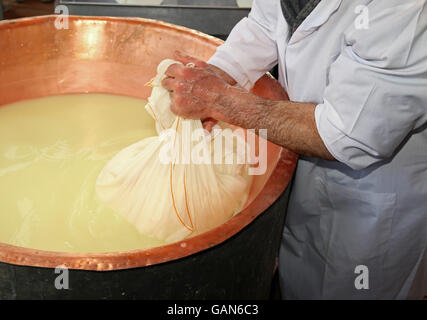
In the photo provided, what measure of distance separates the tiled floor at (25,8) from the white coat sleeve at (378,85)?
288cm

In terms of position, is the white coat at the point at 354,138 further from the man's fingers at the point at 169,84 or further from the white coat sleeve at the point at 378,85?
the man's fingers at the point at 169,84

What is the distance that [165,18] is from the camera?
1890 millimetres

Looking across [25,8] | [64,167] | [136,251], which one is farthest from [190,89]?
[25,8]

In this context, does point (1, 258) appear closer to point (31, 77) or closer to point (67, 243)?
point (67, 243)

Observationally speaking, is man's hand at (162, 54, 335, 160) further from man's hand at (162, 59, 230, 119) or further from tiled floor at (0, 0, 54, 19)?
tiled floor at (0, 0, 54, 19)

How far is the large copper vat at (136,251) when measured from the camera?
842 mm

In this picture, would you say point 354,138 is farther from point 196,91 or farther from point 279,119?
point 196,91

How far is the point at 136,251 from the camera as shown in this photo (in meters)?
0.85

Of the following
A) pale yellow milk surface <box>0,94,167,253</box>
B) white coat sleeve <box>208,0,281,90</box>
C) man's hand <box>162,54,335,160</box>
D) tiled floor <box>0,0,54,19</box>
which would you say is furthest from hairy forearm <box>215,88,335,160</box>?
tiled floor <box>0,0,54,19</box>

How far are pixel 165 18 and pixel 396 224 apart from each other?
1123 mm

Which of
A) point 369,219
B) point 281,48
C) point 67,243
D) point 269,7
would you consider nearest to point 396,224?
point 369,219

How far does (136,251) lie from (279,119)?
417 mm

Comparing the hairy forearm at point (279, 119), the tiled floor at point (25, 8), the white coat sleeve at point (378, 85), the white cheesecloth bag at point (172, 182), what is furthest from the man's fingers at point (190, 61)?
the tiled floor at point (25, 8)

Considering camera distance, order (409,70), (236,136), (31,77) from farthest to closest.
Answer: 1. (31,77)
2. (236,136)
3. (409,70)
